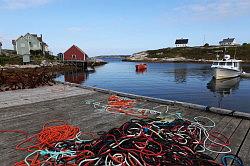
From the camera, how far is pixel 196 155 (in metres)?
4.21

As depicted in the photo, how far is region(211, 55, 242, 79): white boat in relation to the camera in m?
40.8

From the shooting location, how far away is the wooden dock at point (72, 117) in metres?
4.94

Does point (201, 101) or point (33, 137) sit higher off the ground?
point (33, 137)

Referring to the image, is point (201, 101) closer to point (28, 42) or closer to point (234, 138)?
point (234, 138)

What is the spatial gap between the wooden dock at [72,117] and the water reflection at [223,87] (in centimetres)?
1979

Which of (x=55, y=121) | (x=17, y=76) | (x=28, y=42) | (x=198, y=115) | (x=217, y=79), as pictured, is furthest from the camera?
(x=28, y=42)

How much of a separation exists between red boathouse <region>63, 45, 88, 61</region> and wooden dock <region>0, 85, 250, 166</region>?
219ft

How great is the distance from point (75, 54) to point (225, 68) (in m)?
49.6

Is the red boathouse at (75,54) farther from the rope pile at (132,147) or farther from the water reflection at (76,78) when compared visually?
the rope pile at (132,147)

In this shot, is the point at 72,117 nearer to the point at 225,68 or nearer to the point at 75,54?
the point at 225,68

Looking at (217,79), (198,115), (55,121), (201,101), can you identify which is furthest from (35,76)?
(217,79)

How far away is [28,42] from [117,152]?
286 feet

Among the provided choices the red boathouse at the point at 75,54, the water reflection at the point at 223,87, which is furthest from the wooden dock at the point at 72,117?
the red boathouse at the point at 75,54

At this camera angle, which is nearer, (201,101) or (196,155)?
(196,155)
